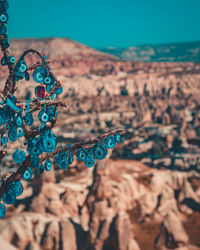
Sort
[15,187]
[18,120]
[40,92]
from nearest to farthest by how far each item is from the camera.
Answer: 1. [18,120]
2. [15,187]
3. [40,92]

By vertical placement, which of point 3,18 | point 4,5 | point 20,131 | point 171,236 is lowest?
point 171,236

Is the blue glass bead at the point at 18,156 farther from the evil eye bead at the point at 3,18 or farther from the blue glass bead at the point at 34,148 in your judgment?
the evil eye bead at the point at 3,18

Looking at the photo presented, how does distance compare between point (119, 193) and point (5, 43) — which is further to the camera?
point (119, 193)

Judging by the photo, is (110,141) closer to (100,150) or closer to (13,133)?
(100,150)

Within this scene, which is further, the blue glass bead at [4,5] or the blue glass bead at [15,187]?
the blue glass bead at [15,187]

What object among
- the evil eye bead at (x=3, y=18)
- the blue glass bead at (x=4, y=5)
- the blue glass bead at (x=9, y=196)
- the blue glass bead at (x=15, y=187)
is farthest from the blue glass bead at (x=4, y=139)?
the blue glass bead at (x=4, y=5)

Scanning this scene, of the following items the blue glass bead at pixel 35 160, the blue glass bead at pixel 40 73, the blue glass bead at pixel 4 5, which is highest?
the blue glass bead at pixel 4 5

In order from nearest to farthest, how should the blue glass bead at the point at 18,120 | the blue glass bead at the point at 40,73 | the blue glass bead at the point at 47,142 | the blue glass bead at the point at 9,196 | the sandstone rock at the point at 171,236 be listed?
1. the blue glass bead at the point at 47,142
2. the blue glass bead at the point at 18,120
3. the blue glass bead at the point at 9,196
4. the blue glass bead at the point at 40,73
5. the sandstone rock at the point at 171,236

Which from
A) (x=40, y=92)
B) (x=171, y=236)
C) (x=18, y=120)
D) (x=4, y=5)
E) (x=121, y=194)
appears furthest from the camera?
(x=121, y=194)

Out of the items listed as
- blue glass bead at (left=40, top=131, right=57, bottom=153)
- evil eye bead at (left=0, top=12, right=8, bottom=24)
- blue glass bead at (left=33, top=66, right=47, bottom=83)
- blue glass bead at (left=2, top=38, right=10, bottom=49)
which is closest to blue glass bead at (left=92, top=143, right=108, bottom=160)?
blue glass bead at (left=40, top=131, right=57, bottom=153)

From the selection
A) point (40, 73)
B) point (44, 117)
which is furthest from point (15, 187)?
point (40, 73)

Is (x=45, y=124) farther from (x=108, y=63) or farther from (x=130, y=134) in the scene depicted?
(x=108, y=63)

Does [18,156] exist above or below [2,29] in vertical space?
below
